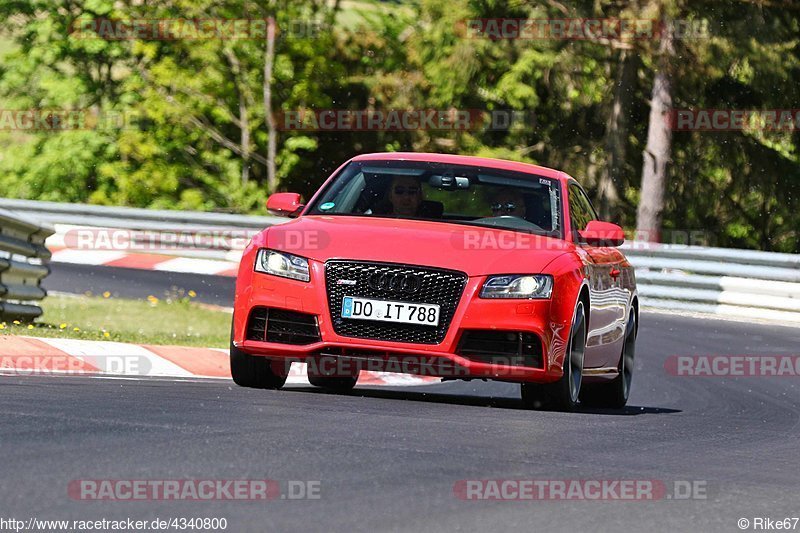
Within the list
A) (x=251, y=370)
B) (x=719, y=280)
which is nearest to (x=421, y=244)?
(x=251, y=370)

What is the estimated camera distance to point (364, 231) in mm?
9039

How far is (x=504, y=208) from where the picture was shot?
32.4 ft

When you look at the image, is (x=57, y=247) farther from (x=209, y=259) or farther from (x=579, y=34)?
(x=579, y=34)

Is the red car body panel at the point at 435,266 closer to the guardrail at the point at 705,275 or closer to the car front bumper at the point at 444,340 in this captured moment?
the car front bumper at the point at 444,340

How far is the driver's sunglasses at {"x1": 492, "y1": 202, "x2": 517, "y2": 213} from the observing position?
9852mm

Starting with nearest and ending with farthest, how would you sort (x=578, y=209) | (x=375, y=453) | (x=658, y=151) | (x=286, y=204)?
1. (x=375, y=453)
2. (x=286, y=204)
3. (x=578, y=209)
4. (x=658, y=151)

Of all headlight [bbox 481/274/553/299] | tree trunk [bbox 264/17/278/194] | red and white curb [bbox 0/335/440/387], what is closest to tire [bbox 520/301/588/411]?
headlight [bbox 481/274/553/299]

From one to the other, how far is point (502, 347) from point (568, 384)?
0.63 meters

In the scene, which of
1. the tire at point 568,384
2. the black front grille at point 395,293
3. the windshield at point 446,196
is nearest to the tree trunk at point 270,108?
the windshield at point 446,196

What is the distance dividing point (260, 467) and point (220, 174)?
32.8m

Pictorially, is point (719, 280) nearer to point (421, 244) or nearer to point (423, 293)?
point (421, 244)

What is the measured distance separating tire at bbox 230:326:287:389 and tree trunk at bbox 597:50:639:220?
80.6ft

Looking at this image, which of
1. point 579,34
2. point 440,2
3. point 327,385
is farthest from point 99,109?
point 327,385

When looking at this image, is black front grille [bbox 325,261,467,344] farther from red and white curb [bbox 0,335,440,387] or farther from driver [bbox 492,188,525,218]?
red and white curb [bbox 0,335,440,387]
